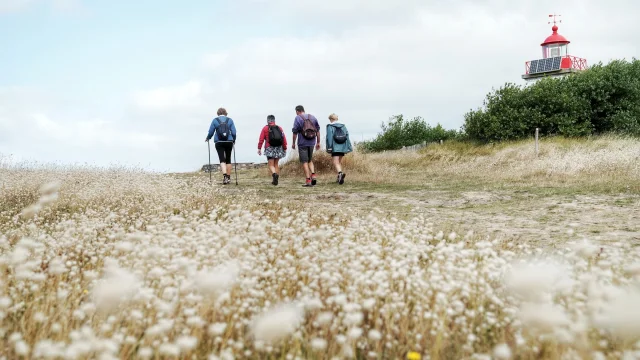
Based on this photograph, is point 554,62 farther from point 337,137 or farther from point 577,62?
point 337,137

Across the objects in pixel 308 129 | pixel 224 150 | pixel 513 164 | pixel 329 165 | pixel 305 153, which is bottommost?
pixel 513 164

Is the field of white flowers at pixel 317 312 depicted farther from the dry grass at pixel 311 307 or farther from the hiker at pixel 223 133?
the hiker at pixel 223 133

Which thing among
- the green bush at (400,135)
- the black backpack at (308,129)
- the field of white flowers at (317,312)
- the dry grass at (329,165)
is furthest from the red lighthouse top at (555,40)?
the field of white flowers at (317,312)

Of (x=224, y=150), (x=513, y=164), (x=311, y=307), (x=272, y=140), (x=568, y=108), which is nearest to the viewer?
(x=311, y=307)

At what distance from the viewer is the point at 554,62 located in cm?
4972

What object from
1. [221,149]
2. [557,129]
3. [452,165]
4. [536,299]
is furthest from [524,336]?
[557,129]

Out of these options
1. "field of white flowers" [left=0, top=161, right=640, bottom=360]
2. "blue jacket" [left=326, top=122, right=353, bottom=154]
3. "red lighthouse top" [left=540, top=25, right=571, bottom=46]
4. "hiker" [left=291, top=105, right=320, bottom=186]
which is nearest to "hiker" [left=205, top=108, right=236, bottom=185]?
"hiker" [left=291, top=105, right=320, bottom=186]

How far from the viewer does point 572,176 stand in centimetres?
1794

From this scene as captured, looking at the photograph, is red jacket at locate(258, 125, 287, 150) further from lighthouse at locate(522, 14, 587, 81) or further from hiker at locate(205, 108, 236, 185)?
lighthouse at locate(522, 14, 587, 81)

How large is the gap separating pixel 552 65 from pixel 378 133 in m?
17.0

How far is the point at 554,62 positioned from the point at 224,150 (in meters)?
42.1

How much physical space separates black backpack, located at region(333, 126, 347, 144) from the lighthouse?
122 ft

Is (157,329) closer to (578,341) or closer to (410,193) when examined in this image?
(578,341)

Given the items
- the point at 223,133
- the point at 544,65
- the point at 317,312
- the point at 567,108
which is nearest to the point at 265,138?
the point at 223,133
